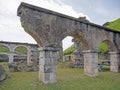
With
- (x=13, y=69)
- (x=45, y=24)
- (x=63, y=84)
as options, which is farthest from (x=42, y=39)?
(x=13, y=69)

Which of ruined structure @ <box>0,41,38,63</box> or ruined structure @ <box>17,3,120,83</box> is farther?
ruined structure @ <box>0,41,38,63</box>

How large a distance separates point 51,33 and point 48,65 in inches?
87.5

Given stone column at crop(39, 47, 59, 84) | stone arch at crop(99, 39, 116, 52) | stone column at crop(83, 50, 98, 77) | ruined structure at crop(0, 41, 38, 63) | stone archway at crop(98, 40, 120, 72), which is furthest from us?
ruined structure at crop(0, 41, 38, 63)

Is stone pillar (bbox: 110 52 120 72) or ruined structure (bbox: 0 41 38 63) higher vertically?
ruined structure (bbox: 0 41 38 63)

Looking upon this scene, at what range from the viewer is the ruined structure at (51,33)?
10711 millimetres

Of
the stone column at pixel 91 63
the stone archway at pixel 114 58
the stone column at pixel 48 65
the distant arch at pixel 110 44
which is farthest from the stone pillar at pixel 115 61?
the stone column at pixel 48 65

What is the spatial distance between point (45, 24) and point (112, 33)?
801cm

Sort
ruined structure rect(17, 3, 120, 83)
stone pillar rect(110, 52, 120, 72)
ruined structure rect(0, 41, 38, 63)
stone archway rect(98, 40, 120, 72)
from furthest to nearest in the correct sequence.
→ ruined structure rect(0, 41, 38, 63) < stone pillar rect(110, 52, 120, 72) < stone archway rect(98, 40, 120, 72) < ruined structure rect(17, 3, 120, 83)

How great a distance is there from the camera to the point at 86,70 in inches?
576

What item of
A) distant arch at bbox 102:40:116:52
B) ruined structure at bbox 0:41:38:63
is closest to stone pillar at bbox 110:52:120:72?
distant arch at bbox 102:40:116:52

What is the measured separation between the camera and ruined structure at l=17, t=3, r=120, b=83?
10.7 m

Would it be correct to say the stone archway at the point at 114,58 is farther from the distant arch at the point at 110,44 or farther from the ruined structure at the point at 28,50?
the ruined structure at the point at 28,50

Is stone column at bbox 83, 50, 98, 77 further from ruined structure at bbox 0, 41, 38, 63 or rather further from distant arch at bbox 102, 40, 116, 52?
ruined structure at bbox 0, 41, 38, 63

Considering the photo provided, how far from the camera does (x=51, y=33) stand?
1157 cm
